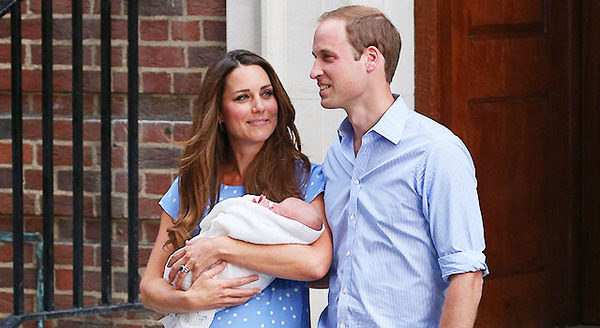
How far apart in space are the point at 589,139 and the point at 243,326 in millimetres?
2651

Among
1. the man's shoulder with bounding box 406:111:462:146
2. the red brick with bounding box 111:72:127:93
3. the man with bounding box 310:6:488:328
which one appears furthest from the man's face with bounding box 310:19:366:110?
the red brick with bounding box 111:72:127:93

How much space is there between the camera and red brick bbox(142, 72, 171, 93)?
4355 mm

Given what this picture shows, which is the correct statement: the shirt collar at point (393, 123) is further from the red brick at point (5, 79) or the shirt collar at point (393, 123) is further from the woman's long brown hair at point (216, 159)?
the red brick at point (5, 79)

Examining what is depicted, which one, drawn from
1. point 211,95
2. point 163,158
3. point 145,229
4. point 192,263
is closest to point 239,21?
point 163,158

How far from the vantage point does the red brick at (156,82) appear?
436 cm

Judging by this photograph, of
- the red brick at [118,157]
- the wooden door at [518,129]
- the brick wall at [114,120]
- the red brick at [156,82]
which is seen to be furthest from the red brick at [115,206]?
the wooden door at [518,129]

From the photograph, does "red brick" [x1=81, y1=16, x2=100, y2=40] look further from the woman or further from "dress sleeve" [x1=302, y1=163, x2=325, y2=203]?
"dress sleeve" [x1=302, y1=163, x2=325, y2=203]

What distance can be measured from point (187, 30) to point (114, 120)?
0.47 m

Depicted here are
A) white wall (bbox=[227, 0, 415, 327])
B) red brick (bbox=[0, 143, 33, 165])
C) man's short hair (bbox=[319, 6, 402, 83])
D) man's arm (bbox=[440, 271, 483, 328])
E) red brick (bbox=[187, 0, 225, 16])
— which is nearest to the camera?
man's arm (bbox=[440, 271, 483, 328])

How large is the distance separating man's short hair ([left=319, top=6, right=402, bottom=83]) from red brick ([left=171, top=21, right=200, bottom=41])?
5.67ft

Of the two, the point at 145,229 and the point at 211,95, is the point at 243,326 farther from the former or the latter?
the point at 145,229

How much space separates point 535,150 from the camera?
4773mm

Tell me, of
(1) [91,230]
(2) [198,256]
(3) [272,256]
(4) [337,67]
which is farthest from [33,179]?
(4) [337,67]

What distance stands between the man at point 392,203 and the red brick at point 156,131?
1746mm
